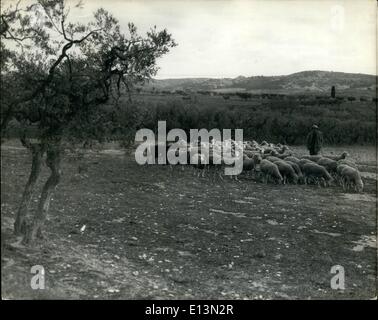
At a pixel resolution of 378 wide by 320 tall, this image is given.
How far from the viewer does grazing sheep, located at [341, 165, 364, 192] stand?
17.0 metres

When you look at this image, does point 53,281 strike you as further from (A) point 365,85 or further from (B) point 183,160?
(A) point 365,85

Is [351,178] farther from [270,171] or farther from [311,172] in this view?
[270,171]

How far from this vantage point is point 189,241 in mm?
10508

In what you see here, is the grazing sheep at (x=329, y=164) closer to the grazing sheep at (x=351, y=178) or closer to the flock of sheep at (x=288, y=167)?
the flock of sheep at (x=288, y=167)

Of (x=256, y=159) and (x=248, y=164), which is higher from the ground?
(x=256, y=159)

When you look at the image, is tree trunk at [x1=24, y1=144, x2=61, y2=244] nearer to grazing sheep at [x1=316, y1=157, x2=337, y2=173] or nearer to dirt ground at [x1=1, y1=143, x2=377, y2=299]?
dirt ground at [x1=1, y1=143, x2=377, y2=299]

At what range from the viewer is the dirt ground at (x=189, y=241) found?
7.98 metres

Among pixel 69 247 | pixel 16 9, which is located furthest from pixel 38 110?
pixel 69 247

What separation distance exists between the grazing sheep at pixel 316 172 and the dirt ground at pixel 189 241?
2.90ft

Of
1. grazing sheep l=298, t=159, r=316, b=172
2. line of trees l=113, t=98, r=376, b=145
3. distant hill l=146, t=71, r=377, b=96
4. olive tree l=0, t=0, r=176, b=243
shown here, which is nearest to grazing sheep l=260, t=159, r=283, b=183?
grazing sheep l=298, t=159, r=316, b=172

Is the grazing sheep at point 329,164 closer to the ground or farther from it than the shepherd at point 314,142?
closer to the ground

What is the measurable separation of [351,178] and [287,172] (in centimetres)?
231

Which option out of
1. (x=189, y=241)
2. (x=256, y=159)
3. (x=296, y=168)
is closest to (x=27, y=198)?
(x=189, y=241)

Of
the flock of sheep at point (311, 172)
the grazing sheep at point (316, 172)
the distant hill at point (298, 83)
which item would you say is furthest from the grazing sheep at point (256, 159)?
the distant hill at point (298, 83)
